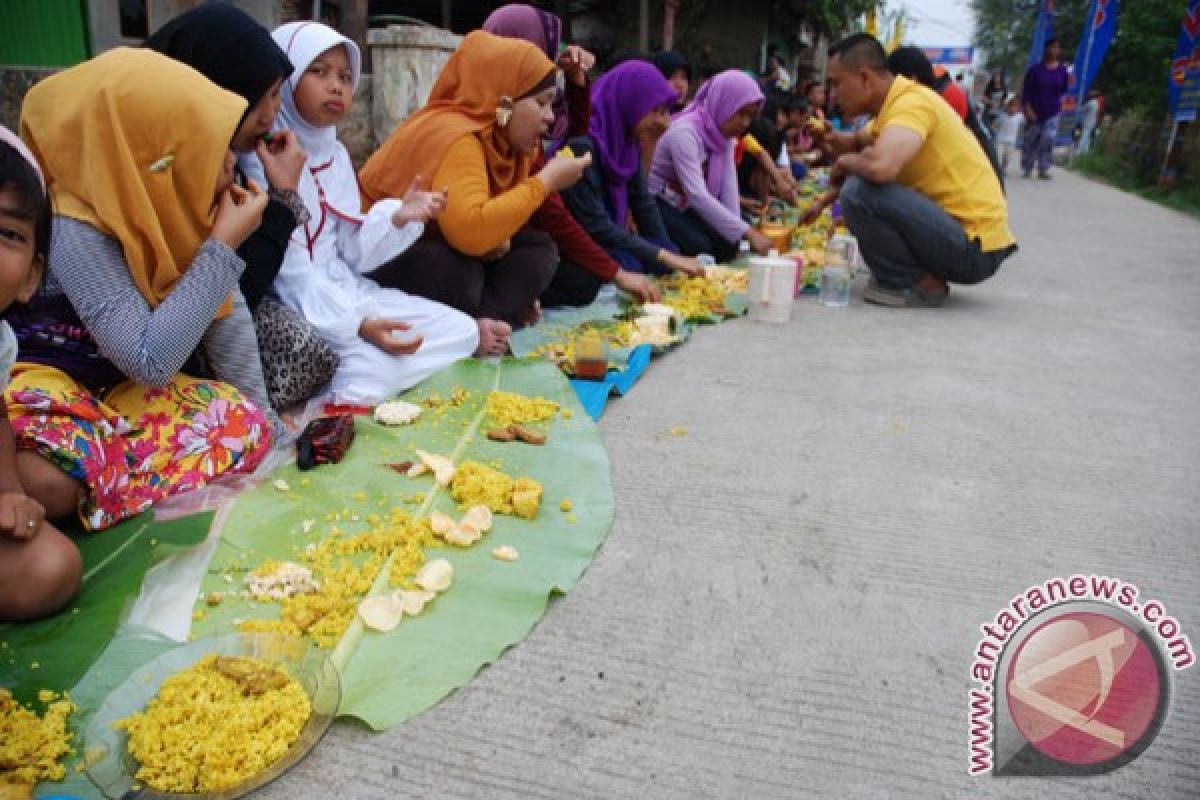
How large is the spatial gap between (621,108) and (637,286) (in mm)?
963

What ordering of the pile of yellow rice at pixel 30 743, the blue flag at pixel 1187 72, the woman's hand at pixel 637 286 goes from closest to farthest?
Result: the pile of yellow rice at pixel 30 743, the woman's hand at pixel 637 286, the blue flag at pixel 1187 72

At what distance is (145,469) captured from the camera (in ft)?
6.45

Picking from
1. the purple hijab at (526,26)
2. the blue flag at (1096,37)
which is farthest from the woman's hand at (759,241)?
the blue flag at (1096,37)

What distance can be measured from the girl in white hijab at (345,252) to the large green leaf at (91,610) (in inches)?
36.9

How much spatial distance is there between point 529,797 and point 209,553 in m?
0.94

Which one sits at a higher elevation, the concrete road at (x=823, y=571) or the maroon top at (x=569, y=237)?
the maroon top at (x=569, y=237)

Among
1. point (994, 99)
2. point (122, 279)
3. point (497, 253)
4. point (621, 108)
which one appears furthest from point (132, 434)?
point (994, 99)

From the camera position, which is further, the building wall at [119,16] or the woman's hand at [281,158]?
the building wall at [119,16]

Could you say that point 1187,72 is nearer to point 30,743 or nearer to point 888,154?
point 888,154

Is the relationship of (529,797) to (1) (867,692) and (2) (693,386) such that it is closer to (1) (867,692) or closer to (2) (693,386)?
(1) (867,692)

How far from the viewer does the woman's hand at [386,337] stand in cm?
276

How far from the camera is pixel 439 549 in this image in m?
1.92

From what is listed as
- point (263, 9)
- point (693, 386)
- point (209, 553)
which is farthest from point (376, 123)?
point (209, 553)

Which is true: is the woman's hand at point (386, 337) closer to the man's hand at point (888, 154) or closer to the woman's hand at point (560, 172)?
the woman's hand at point (560, 172)
